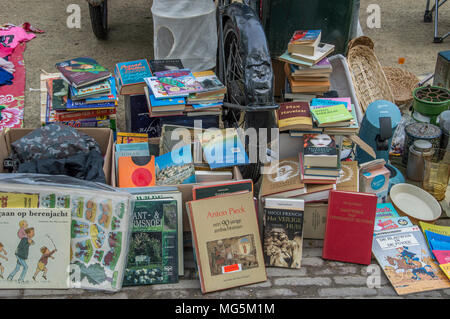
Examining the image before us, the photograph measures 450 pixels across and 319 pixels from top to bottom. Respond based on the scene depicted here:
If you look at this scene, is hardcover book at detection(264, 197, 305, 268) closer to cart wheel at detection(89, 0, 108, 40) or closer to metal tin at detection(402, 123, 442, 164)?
metal tin at detection(402, 123, 442, 164)

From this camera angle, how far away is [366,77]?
4758 millimetres

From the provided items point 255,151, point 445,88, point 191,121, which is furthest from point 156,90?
point 445,88

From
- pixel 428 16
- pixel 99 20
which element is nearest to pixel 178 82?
pixel 99 20

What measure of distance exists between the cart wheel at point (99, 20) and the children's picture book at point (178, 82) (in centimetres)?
218

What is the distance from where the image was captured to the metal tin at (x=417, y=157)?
3820mm

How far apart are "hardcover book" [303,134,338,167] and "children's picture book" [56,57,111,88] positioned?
5.40 feet

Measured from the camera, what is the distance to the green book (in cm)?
338

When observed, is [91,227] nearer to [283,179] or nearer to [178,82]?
[283,179]

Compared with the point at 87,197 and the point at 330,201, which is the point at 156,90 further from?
the point at 330,201

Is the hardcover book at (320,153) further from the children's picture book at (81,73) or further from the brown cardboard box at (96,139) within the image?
the children's picture book at (81,73)

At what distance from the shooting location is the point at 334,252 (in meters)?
3.14

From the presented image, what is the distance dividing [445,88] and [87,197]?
10.5 ft

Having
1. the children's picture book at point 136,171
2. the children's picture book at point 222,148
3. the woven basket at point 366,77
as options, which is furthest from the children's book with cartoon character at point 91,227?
the woven basket at point 366,77

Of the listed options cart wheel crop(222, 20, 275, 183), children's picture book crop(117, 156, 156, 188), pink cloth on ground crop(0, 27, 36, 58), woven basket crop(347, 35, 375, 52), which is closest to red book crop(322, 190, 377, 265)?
cart wheel crop(222, 20, 275, 183)
